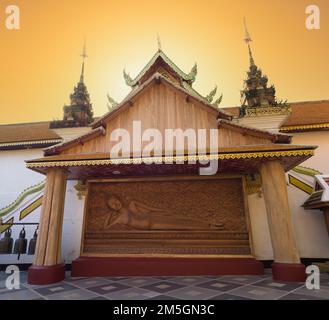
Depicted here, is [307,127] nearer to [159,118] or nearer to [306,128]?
[306,128]

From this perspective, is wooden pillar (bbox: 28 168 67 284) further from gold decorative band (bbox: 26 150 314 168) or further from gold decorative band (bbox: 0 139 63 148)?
gold decorative band (bbox: 0 139 63 148)

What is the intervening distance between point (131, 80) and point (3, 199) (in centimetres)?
727

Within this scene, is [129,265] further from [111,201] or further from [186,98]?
[186,98]

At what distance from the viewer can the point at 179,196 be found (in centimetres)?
670

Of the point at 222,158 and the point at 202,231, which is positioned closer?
the point at 222,158

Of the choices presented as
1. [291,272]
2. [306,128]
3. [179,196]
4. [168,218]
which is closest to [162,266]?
[168,218]

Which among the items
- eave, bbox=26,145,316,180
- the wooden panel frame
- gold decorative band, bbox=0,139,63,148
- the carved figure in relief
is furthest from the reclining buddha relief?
gold decorative band, bbox=0,139,63,148

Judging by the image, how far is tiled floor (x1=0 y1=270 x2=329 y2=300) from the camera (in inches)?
157

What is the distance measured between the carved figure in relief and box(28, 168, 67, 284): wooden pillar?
152 centimetres

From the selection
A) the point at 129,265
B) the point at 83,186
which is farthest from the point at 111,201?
the point at 129,265

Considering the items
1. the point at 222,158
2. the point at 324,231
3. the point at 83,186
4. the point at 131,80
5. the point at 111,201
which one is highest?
the point at 131,80

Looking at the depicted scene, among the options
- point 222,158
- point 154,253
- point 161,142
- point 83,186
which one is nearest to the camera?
point 222,158

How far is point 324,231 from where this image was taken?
22.0ft
